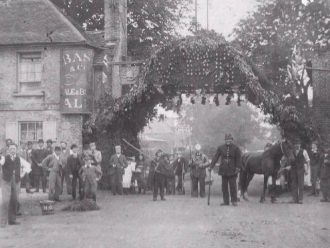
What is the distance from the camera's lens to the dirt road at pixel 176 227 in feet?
33.3

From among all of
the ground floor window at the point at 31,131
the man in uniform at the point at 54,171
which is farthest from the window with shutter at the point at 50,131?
the man in uniform at the point at 54,171

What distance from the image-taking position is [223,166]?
1650 cm

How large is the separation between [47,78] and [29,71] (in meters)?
0.97

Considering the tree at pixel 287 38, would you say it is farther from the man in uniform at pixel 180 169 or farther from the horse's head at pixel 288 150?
the horse's head at pixel 288 150

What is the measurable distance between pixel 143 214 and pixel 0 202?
3.54 metres

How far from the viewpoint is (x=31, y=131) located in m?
25.5

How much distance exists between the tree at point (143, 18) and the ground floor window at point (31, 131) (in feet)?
27.2

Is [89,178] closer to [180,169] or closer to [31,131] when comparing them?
[180,169]

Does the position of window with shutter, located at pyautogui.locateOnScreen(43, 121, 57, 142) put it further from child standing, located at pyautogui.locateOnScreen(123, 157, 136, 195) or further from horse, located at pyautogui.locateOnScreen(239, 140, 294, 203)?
horse, located at pyautogui.locateOnScreen(239, 140, 294, 203)

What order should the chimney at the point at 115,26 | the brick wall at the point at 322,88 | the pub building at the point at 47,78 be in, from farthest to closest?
1. the brick wall at the point at 322,88
2. the pub building at the point at 47,78
3. the chimney at the point at 115,26

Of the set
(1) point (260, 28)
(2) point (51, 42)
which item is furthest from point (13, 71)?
(1) point (260, 28)

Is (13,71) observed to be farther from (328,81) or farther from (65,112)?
(328,81)

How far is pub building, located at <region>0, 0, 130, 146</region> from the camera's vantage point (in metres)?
25.0

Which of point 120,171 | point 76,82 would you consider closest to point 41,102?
point 76,82
